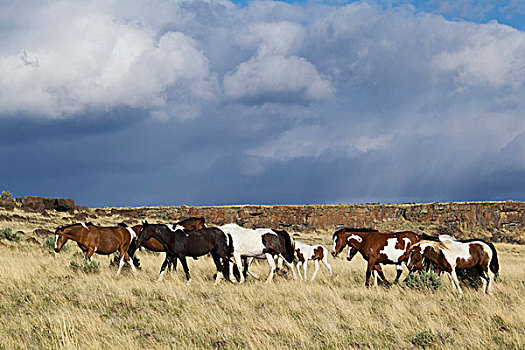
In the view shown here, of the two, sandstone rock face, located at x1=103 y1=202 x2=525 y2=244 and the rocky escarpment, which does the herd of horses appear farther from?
sandstone rock face, located at x1=103 y1=202 x2=525 y2=244

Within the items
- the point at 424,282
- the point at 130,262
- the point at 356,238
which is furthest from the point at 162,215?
the point at 424,282

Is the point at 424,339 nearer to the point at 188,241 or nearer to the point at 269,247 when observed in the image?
the point at 269,247

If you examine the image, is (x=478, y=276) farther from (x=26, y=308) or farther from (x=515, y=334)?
(x=26, y=308)

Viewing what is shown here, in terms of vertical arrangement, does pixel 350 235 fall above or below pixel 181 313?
above

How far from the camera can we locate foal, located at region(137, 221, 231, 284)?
1373 cm

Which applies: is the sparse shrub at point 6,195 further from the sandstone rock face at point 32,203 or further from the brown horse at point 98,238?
the brown horse at point 98,238

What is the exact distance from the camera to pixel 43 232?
2739cm

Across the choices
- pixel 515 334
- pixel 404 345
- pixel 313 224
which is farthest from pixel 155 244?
pixel 313 224

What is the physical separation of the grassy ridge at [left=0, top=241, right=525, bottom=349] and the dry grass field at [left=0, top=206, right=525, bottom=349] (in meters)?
0.02

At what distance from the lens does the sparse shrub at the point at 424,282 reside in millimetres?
12145

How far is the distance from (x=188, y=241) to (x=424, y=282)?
21.7 feet

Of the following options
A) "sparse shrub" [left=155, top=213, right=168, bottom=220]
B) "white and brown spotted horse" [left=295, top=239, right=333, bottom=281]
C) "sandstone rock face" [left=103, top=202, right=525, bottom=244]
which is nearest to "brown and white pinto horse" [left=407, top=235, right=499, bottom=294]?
"white and brown spotted horse" [left=295, top=239, right=333, bottom=281]

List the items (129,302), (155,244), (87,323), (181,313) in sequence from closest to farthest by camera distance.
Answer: (87,323), (181,313), (129,302), (155,244)

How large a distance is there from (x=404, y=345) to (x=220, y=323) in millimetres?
A: 3277
